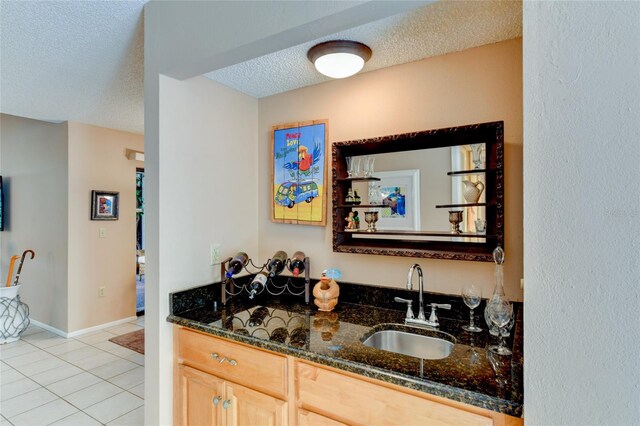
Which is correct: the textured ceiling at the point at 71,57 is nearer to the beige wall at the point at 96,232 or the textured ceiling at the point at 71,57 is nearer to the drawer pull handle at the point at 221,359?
the beige wall at the point at 96,232

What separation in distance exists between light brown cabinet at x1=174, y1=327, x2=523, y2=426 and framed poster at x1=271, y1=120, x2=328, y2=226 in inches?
33.6

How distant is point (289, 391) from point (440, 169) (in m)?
1.23

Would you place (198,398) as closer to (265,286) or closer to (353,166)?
(265,286)

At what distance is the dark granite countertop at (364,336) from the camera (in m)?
1.04

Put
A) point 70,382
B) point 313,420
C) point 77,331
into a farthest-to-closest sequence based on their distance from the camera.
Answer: point 77,331, point 70,382, point 313,420

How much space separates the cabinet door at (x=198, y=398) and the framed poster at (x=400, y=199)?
3.71ft

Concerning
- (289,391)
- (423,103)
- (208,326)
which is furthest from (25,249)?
(423,103)

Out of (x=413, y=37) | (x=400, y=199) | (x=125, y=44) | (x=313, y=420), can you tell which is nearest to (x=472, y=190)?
(x=400, y=199)

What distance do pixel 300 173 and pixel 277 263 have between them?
56 centimetres

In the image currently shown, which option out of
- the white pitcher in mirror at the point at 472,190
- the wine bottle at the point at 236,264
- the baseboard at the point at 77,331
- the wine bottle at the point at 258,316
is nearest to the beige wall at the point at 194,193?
the wine bottle at the point at 236,264

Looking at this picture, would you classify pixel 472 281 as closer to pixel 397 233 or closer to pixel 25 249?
pixel 397 233

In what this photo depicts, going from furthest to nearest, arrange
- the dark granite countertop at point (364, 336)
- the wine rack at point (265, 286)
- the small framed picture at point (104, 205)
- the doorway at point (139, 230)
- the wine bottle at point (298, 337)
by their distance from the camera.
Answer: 1. the doorway at point (139, 230)
2. the small framed picture at point (104, 205)
3. the wine rack at point (265, 286)
4. the wine bottle at point (298, 337)
5. the dark granite countertop at point (364, 336)

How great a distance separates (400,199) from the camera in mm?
1817

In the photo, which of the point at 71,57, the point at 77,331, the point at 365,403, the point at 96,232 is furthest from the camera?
the point at 96,232
